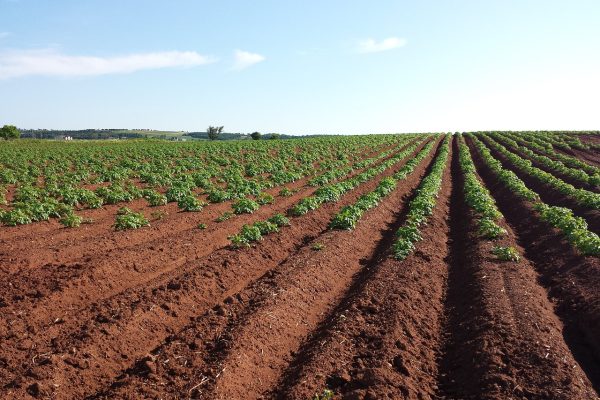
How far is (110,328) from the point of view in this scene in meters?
7.20

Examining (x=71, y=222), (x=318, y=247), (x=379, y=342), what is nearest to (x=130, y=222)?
(x=71, y=222)

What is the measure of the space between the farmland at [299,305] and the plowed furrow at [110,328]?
0.03m

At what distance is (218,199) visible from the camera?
1906 centimetres

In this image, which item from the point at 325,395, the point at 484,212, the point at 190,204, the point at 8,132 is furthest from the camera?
the point at 8,132

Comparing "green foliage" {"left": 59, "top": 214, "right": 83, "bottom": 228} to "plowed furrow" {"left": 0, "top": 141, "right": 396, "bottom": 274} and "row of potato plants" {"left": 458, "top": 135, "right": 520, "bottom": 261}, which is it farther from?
"row of potato plants" {"left": 458, "top": 135, "right": 520, "bottom": 261}

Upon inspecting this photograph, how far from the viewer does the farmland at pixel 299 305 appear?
607 centimetres

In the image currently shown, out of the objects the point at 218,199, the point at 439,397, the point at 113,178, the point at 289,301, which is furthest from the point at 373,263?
the point at 113,178

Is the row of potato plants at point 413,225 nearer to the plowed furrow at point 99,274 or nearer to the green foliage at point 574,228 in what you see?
the green foliage at point 574,228

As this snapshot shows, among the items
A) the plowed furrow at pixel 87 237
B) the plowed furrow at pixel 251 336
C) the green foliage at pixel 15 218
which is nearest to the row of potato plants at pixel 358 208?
the plowed furrow at pixel 251 336

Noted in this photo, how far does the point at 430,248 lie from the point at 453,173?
20.5 meters

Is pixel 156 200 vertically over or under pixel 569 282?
over

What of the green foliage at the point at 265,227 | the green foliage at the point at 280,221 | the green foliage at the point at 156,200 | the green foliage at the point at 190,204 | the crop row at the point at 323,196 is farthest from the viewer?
the green foliage at the point at 156,200

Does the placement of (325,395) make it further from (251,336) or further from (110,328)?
A: (110,328)

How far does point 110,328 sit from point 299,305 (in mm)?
3535
